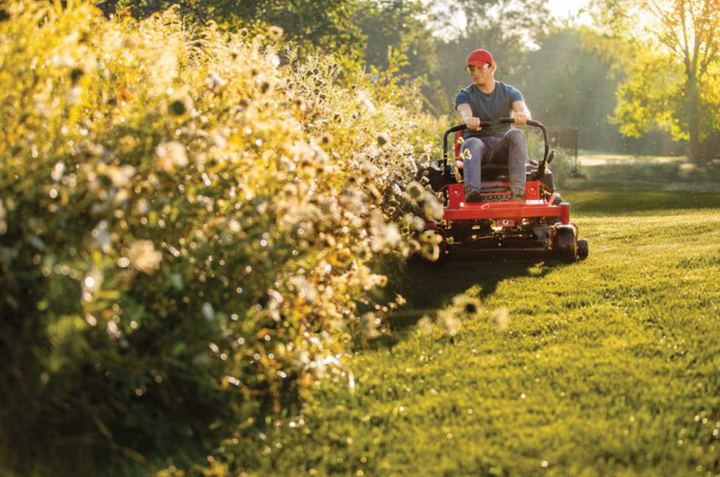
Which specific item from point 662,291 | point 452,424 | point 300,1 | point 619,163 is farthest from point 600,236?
point 619,163

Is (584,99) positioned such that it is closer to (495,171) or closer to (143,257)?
(495,171)

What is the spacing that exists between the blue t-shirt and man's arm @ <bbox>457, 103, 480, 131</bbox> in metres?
0.20

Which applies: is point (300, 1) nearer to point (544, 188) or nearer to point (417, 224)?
point (544, 188)

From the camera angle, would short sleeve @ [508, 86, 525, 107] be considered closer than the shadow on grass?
No

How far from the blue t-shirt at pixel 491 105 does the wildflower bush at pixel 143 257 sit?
4181mm

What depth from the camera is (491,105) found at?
8.77 meters

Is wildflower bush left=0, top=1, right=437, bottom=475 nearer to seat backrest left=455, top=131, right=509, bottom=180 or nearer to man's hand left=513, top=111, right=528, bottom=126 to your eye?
man's hand left=513, top=111, right=528, bottom=126

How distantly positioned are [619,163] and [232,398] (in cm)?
3699

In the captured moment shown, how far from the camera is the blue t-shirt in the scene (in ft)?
28.6

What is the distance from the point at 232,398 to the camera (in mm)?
3992

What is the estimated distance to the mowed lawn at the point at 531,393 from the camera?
12.2 feet

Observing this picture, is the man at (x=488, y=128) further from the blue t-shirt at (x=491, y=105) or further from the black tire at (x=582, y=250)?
the black tire at (x=582, y=250)

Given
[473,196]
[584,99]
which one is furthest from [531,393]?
[584,99]

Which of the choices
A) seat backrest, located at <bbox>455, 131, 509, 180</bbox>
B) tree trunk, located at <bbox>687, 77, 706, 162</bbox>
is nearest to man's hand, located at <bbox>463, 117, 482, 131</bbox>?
seat backrest, located at <bbox>455, 131, 509, 180</bbox>
